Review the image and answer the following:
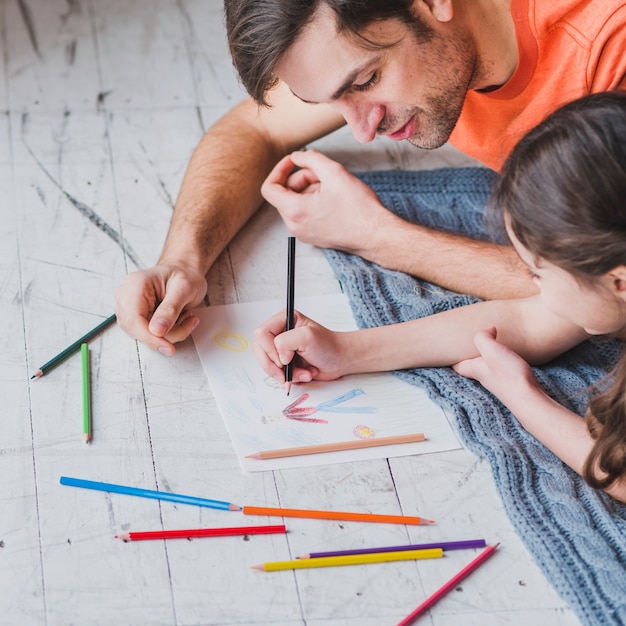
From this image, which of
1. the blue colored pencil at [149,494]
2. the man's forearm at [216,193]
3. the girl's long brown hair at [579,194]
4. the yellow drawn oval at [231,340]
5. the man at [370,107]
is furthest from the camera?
the man's forearm at [216,193]

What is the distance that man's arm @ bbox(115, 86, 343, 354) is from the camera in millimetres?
1377

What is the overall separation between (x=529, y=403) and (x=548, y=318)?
0.16m

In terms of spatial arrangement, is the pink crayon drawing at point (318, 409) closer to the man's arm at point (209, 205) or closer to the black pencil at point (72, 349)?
the man's arm at point (209, 205)

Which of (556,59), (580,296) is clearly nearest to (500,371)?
(580,296)

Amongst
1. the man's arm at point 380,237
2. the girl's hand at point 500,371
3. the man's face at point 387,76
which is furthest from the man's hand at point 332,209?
the girl's hand at point 500,371

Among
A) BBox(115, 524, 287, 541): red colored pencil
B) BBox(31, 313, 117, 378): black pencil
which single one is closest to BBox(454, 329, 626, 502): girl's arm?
BBox(115, 524, 287, 541): red colored pencil

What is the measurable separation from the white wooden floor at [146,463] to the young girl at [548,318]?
0.39 ft

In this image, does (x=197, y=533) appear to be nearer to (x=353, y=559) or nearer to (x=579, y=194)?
(x=353, y=559)

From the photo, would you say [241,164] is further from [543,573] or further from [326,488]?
[543,573]

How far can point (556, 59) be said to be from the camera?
1420 millimetres

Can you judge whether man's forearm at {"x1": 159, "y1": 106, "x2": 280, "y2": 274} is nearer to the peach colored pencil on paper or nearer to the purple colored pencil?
the peach colored pencil on paper

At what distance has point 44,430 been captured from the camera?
1265mm

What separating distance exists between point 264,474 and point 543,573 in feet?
1.16

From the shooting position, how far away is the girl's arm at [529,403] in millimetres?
1238
